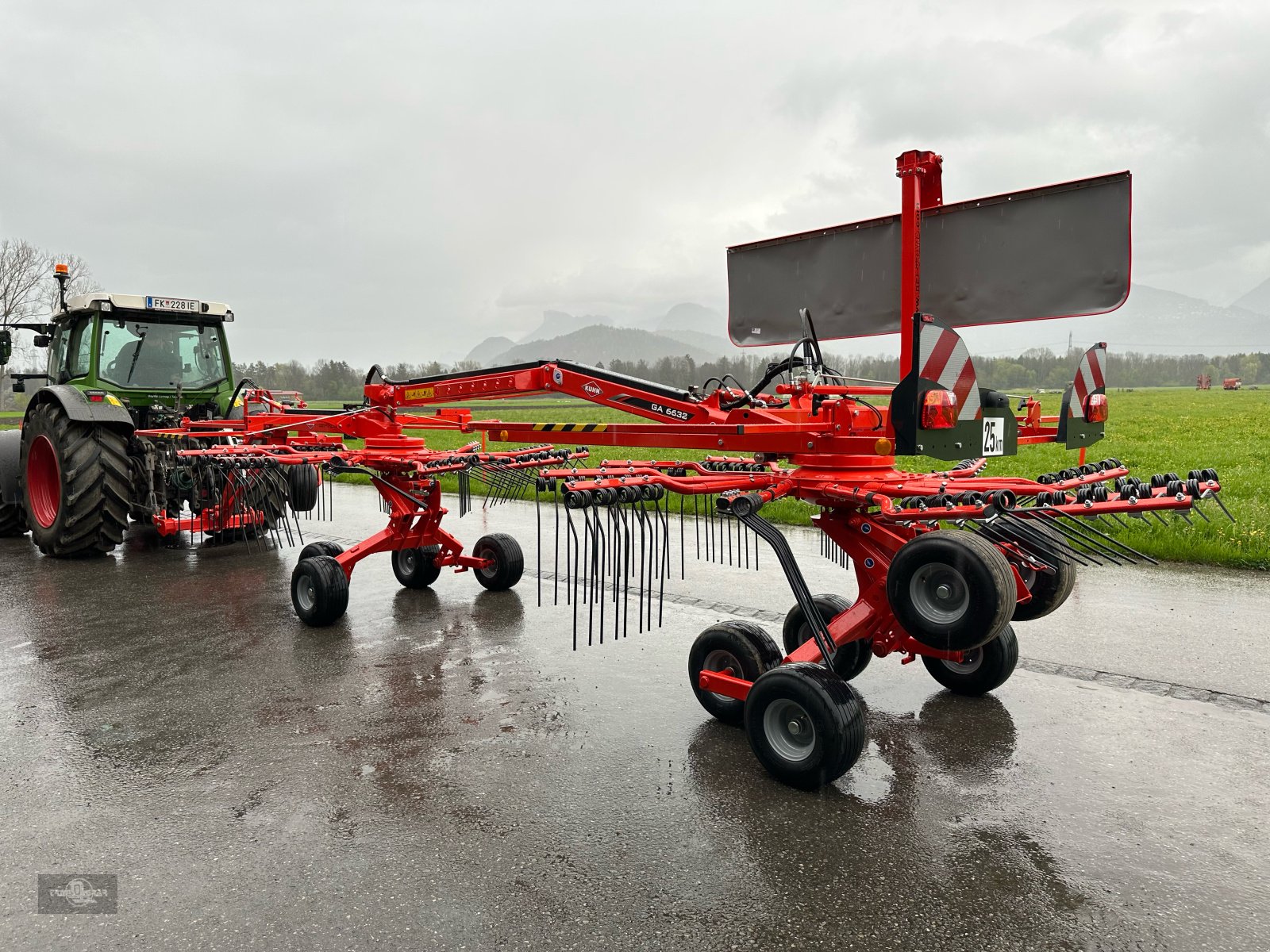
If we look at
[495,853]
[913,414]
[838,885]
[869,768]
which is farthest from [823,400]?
[495,853]

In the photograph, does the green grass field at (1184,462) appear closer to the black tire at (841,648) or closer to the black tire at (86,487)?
the black tire at (841,648)

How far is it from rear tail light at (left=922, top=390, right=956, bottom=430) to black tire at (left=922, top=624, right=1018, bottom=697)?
1290mm

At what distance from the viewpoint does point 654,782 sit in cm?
343

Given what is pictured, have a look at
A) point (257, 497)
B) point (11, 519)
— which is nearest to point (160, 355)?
point (11, 519)

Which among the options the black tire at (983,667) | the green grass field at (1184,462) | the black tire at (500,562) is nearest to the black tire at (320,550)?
the black tire at (500,562)

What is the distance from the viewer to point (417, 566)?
6855 mm

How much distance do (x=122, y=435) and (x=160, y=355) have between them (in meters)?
1.41

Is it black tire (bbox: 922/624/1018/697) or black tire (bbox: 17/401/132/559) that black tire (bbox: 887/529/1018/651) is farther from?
black tire (bbox: 17/401/132/559)

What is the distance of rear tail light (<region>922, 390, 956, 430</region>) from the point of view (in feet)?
11.2

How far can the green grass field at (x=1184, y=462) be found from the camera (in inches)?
284

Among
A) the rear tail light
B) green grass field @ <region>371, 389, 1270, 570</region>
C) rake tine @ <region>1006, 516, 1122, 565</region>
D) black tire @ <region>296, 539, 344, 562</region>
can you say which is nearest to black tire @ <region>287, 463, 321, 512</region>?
green grass field @ <region>371, 389, 1270, 570</region>

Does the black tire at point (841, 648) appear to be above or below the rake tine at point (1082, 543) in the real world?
below

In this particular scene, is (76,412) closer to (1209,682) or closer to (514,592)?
(514,592)

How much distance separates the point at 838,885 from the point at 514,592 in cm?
432
